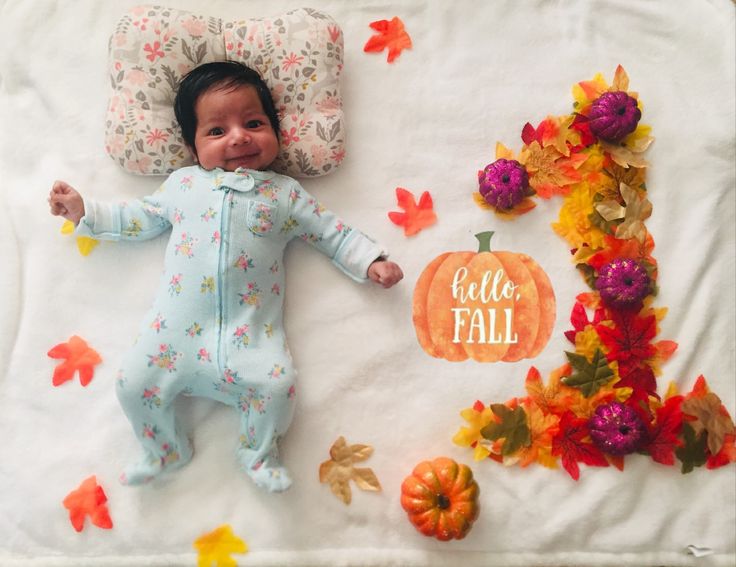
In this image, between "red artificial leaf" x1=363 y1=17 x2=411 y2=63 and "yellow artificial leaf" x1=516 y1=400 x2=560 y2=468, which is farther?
"red artificial leaf" x1=363 y1=17 x2=411 y2=63

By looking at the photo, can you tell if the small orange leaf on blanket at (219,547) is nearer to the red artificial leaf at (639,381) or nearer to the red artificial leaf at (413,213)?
the red artificial leaf at (413,213)

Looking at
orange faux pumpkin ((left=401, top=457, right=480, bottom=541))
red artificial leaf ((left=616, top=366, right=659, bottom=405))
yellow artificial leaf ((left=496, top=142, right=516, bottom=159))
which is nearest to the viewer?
orange faux pumpkin ((left=401, top=457, right=480, bottom=541))

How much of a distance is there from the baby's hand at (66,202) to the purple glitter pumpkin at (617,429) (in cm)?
108

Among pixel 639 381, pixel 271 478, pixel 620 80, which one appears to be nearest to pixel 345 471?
pixel 271 478

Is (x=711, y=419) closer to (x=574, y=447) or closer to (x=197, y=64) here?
(x=574, y=447)

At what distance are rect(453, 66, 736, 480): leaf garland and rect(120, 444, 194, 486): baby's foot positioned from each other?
55cm

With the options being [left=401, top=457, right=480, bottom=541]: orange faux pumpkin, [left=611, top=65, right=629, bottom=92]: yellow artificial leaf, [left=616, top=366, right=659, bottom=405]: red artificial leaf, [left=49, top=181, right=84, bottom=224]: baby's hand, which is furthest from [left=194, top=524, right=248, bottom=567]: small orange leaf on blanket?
[left=611, top=65, right=629, bottom=92]: yellow artificial leaf

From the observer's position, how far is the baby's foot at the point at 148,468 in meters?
1.16

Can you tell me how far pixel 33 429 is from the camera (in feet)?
4.03

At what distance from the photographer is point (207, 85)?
3.91 ft

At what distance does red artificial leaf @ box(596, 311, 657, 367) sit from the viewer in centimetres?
121

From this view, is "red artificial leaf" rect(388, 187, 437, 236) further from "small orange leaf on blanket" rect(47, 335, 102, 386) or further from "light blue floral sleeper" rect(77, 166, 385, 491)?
"small orange leaf on blanket" rect(47, 335, 102, 386)

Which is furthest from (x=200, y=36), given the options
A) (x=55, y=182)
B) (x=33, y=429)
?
(x=33, y=429)

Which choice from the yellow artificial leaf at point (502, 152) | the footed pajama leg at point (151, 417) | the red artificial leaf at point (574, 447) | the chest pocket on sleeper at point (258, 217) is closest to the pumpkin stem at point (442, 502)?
the red artificial leaf at point (574, 447)
